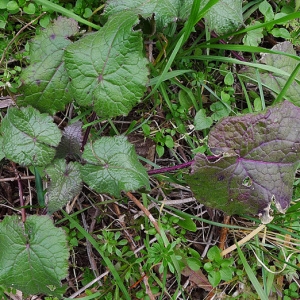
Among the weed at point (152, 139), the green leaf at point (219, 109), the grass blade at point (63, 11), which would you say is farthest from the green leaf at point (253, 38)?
the grass blade at point (63, 11)

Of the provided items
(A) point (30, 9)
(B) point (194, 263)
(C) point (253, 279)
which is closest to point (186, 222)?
(B) point (194, 263)

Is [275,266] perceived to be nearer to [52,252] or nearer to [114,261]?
[114,261]

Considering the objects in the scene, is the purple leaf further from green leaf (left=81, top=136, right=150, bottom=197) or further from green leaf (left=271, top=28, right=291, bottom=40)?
green leaf (left=271, top=28, right=291, bottom=40)

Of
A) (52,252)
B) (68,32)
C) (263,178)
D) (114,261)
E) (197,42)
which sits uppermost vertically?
(68,32)

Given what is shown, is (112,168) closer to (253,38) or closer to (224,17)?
(224,17)

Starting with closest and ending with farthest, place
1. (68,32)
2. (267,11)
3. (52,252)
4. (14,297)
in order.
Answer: (52,252) → (68,32) → (14,297) → (267,11)

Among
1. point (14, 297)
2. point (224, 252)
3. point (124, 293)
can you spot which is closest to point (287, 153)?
point (224, 252)

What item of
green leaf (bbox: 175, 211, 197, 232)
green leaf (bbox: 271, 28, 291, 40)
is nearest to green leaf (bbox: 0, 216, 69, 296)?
green leaf (bbox: 175, 211, 197, 232)

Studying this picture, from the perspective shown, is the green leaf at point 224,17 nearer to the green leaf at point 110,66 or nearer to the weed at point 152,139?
the weed at point 152,139
